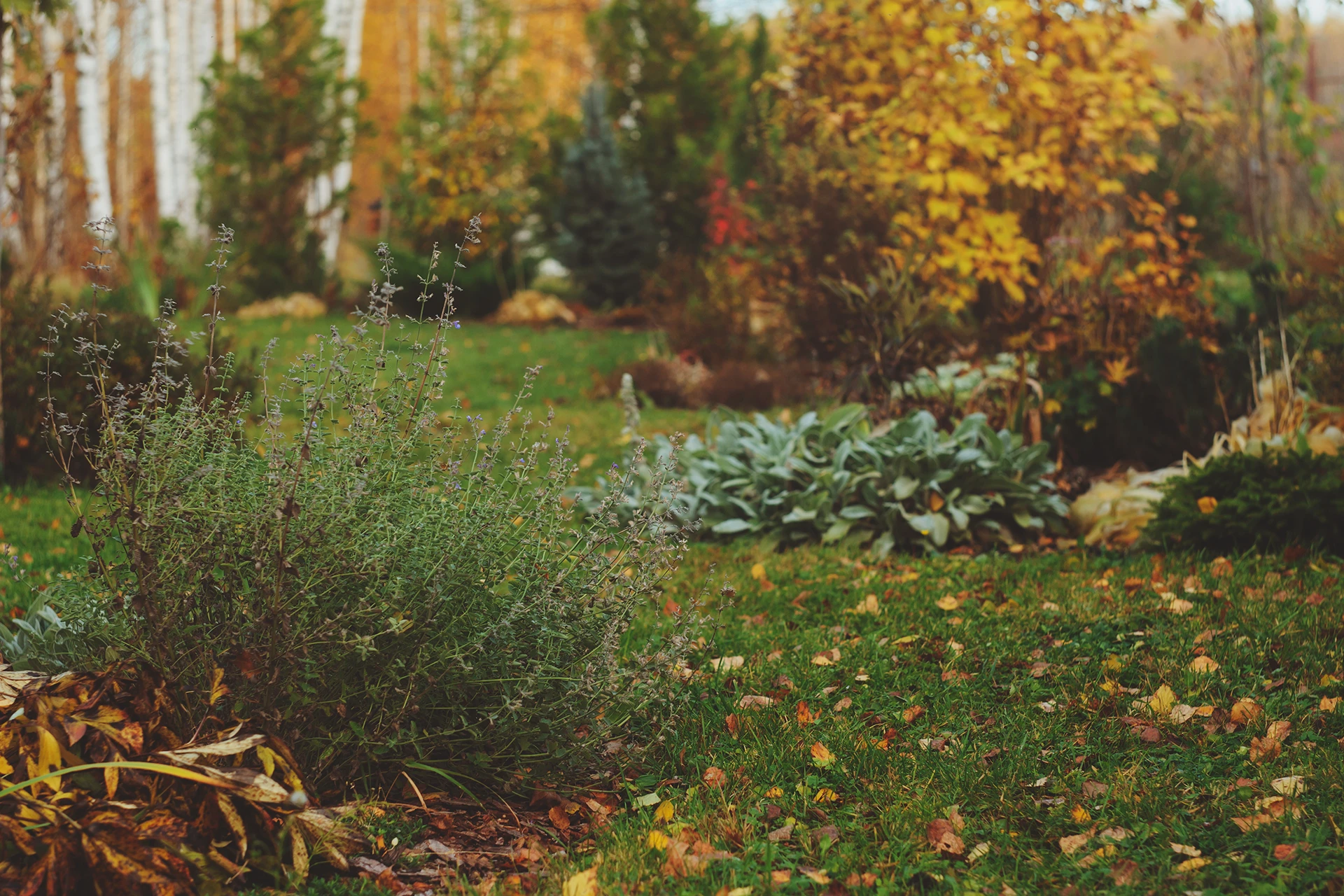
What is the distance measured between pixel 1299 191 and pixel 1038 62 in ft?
23.1

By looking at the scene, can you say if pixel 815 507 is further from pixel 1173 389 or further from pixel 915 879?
pixel 915 879

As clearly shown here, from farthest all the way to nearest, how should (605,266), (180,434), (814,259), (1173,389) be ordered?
(605,266)
(814,259)
(1173,389)
(180,434)

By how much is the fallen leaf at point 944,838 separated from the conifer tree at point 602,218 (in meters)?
12.8

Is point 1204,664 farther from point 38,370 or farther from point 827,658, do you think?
point 38,370

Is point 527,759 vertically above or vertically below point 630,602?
below

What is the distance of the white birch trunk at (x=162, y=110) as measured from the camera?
551 inches

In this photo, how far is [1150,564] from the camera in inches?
178

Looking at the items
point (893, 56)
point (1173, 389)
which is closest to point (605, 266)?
point (893, 56)

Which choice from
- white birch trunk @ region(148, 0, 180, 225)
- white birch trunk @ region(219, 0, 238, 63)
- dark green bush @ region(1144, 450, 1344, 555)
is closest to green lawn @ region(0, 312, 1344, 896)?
dark green bush @ region(1144, 450, 1344, 555)

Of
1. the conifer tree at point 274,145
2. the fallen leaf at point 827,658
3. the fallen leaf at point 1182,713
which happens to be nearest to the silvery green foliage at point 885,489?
the fallen leaf at point 827,658

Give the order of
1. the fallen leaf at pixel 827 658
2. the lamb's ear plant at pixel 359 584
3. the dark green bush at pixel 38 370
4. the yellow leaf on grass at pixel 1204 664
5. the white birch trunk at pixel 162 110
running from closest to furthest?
the lamb's ear plant at pixel 359 584 → the yellow leaf on grass at pixel 1204 664 → the fallen leaf at pixel 827 658 → the dark green bush at pixel 38 370 → the white birch trunk at pixel 162 110

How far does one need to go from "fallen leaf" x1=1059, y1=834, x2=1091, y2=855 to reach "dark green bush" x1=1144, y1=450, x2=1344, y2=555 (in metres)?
2.61

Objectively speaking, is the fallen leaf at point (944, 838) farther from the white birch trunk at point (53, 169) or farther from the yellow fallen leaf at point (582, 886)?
the white birch trunk at point (53, 169)

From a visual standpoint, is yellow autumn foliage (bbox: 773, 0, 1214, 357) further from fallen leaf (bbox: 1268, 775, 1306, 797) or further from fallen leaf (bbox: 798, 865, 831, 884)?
fallen leaf (bbox: 798, 865, 831, 884)
